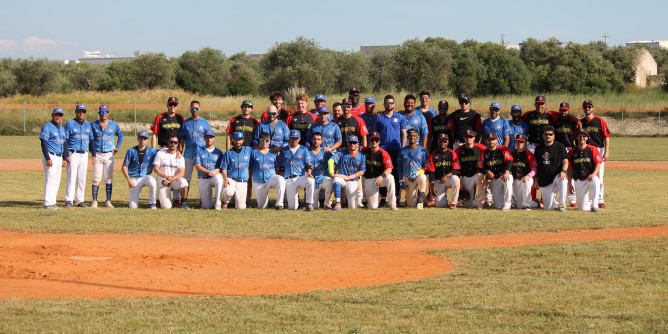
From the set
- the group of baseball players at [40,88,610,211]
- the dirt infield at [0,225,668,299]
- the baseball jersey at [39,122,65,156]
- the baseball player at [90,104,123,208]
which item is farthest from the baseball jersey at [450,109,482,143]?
the baseball jersey at [39,122,65,156]

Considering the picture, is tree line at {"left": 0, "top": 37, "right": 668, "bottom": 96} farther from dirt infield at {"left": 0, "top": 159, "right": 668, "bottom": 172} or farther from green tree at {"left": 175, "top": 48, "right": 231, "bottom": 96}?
dirt infield at {"left": 0, "top": 159, "right": 668, "bottom": 172}

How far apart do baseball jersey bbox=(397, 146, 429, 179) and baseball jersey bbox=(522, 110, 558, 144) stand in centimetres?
194

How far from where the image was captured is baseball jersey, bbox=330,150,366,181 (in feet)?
46.4

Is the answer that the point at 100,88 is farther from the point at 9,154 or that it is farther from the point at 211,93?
the point at 9,154

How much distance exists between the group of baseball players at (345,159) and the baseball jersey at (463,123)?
2cm

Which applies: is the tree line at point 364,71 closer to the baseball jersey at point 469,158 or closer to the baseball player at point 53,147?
the baseball jersey at point 469,158

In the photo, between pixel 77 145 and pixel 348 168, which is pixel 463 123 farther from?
pixel 77 145

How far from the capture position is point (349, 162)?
46.6 feet

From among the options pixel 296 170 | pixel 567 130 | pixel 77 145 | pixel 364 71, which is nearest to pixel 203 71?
pixel 364 71

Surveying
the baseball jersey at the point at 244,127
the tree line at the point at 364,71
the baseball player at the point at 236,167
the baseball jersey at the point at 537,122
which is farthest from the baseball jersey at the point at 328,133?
the tree line at the point at 364,71

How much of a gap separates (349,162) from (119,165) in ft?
40.4

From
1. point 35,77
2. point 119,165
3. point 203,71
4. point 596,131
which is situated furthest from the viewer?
point 203,71

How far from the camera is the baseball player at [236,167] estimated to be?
555 inches

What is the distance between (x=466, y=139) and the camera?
1441 cm
